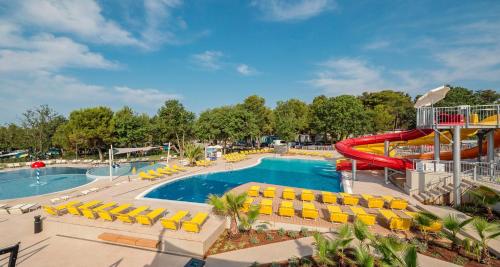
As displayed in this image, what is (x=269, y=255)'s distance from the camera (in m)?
8.21

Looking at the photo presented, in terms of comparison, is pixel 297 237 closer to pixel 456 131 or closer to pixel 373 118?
pixel 456 131

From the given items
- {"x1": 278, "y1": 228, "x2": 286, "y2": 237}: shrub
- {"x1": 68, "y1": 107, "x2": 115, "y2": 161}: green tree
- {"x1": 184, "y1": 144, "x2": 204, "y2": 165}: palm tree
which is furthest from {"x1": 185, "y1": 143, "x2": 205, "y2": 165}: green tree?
{"x1": 278, "y1": 228, "x2": 286, "y2": 237}: shrub

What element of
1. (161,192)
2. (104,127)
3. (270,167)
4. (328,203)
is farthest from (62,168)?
(328,203)

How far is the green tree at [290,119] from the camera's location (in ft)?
142

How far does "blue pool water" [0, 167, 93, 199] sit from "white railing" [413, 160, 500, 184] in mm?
26044

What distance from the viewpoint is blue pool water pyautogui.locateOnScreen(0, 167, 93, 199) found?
66.4 feet

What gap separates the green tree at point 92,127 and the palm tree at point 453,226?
38.6 meters

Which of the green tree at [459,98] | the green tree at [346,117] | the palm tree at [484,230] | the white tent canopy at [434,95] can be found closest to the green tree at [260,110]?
the green tree at [346,117]

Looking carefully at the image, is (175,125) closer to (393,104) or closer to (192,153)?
(192,153)

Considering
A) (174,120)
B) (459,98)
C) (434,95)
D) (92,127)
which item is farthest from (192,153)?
(459,98)

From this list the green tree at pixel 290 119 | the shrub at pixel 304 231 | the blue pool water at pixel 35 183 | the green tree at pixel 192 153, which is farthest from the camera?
the green tree at pixel 290 119

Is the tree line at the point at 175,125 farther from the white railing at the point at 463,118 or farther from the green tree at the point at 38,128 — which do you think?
the white railing at the point at 463,118

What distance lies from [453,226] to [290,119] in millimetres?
37724

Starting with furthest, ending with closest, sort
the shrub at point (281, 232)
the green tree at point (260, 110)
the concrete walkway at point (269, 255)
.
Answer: the green tree at point (260, 110)
the shrub at point (281, 232)
the concrete walkway at point (269, 255)
